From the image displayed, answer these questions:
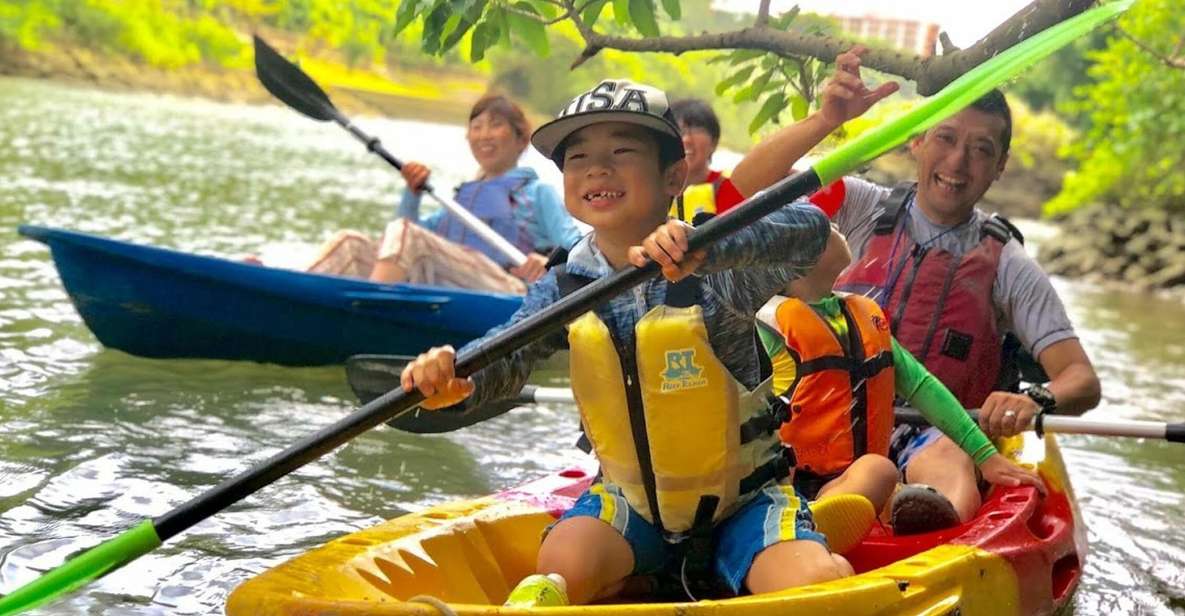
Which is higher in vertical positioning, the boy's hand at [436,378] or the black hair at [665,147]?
the black hair at [665,147]

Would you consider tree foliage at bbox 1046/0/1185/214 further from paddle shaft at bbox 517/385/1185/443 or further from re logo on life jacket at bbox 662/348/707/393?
re logo on life jacket at bbox 662/348/707/393

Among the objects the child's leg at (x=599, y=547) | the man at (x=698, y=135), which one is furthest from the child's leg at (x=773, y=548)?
the man at (x=698, y=135)

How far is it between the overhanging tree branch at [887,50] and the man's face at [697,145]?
1014mm

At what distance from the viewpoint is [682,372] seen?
2438 mm

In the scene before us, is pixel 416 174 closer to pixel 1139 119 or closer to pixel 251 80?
pixel 1139 119

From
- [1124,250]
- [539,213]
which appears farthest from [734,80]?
[1124,250]

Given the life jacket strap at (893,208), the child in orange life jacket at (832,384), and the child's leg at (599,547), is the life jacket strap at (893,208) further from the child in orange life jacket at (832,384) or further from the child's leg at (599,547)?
the child's leg at (599,547)

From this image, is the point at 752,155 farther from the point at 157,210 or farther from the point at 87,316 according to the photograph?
the point at 157,210

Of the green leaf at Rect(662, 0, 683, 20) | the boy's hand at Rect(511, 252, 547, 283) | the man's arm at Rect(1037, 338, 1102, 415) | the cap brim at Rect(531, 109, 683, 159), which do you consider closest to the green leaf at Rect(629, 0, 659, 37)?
the green leaf at Rect(662, 0, 683, 20)

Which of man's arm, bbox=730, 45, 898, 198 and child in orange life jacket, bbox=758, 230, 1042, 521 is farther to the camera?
child in orange life jacket, bbox=758, 230, 1042, 521

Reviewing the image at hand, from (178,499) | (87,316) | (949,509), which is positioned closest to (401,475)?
(178,499)

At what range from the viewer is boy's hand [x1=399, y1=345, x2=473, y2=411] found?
2367 mm

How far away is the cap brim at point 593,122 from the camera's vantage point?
2.37 metres

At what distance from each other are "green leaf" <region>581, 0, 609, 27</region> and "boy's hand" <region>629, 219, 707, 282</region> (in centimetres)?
143
